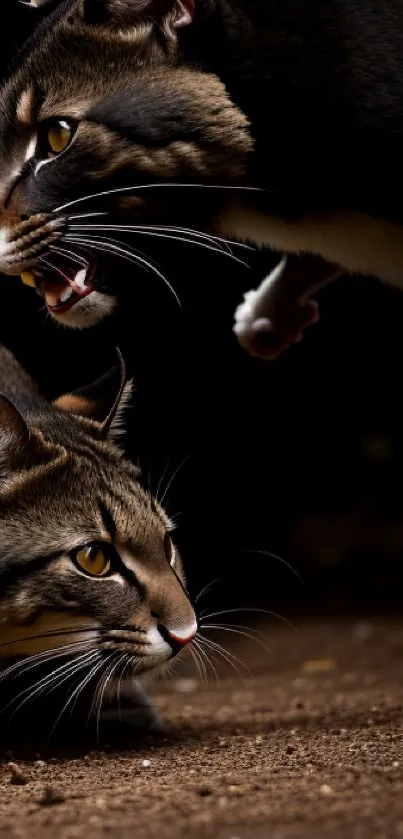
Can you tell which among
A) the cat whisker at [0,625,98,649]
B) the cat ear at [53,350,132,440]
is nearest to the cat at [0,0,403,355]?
the cat ear at [53,350,132,440]

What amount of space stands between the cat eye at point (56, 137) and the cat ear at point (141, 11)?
24cm

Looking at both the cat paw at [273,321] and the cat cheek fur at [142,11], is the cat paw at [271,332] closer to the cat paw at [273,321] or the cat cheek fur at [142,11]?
the cat paw at [273,321]

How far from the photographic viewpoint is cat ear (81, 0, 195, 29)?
2522 millimetres

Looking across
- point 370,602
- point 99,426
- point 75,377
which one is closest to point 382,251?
point 99,426

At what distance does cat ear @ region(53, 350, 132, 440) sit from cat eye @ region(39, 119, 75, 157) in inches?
22.7

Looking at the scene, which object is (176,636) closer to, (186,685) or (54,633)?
(54,633)

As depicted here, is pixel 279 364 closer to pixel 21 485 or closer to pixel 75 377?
pixel 75 377

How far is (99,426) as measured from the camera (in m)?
3.01

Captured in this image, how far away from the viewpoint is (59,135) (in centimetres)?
260

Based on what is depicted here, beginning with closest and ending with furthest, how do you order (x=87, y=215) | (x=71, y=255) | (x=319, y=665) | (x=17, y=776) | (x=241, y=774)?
(x=241, y=774) < (x=17, y=776) < (x=87, y=215) < (x=71, y=255) < (x=319, y=665)

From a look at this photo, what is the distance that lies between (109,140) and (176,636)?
1050 mm

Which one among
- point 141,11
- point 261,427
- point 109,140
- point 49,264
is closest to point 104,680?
point 49,264

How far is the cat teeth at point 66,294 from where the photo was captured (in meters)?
2.76

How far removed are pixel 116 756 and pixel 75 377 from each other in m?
2.30
